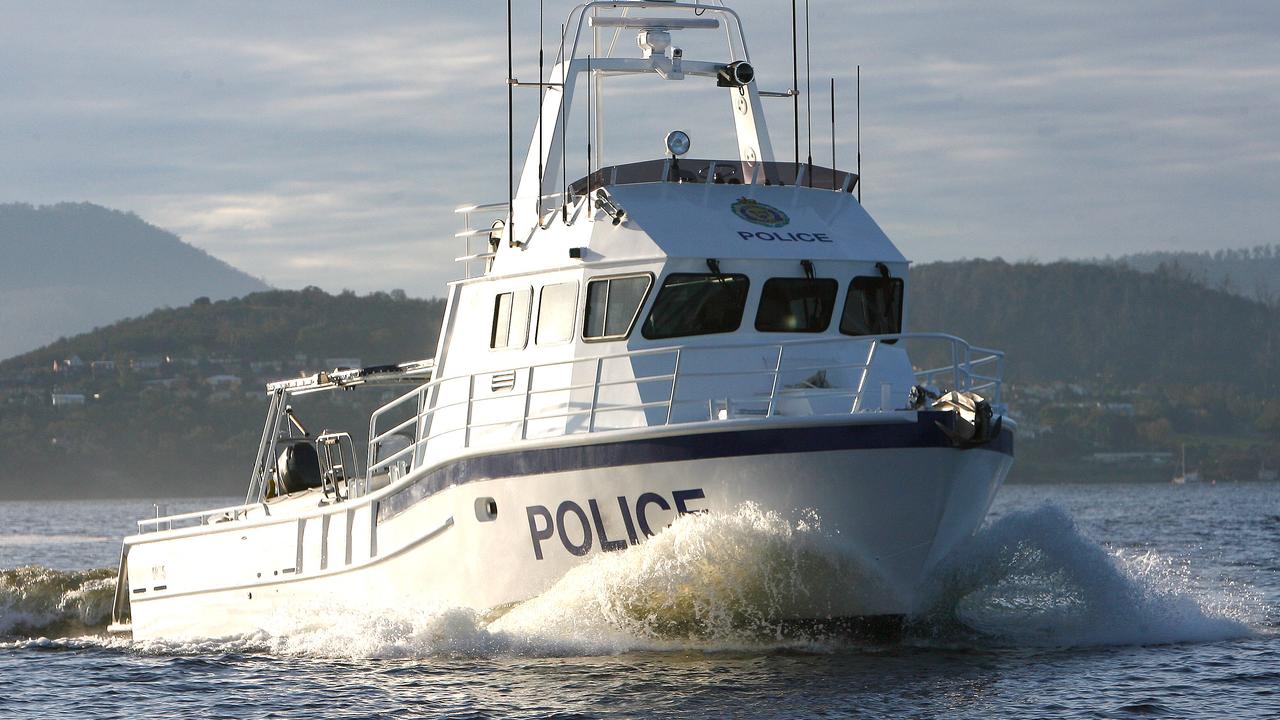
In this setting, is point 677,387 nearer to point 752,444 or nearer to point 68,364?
point 752,444

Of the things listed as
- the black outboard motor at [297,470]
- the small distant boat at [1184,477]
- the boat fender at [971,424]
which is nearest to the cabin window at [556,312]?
the boat fender at [971,424]

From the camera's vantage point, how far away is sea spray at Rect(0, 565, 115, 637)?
931 inches

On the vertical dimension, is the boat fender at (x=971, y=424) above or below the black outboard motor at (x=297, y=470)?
above

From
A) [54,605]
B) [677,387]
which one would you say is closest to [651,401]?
[677,387]

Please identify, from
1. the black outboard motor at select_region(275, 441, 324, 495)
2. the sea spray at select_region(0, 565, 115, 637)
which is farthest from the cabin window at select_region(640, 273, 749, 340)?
the sea spray at select_region(0, 565, 115, 637)

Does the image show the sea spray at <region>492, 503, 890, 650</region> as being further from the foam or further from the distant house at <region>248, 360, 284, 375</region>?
the distant house at <region>248, 360, 284, 375</region>

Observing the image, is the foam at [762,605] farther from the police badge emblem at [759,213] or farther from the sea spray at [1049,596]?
the police badge emblem at [759,213]

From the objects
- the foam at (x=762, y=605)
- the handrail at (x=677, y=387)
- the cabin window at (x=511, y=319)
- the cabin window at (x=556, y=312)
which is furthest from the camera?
the cabin window at (x=511, y=319)

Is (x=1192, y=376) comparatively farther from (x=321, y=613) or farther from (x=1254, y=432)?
(x=321, y=613)

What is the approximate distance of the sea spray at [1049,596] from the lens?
50.6 ft

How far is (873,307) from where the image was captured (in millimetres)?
15898

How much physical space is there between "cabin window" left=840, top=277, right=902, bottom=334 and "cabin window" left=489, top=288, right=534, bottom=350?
9.77 feet

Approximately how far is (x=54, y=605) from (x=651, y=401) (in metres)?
13.7

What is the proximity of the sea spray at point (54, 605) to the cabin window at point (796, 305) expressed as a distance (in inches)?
506
